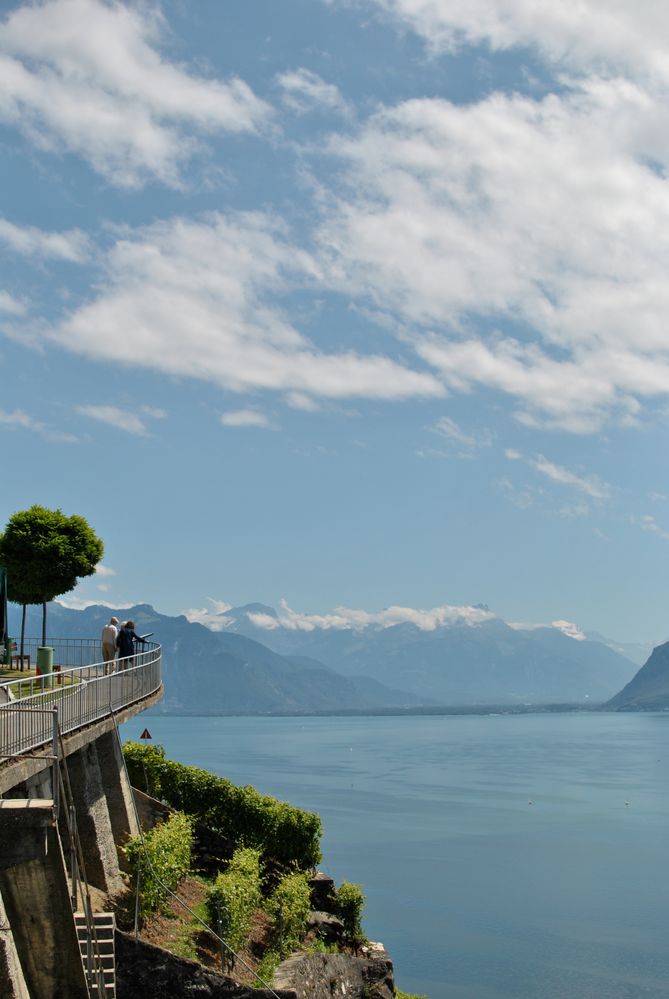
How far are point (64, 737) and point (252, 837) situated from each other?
16.8 meters

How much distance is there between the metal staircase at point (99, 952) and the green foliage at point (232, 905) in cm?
447

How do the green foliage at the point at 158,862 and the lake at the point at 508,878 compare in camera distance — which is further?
the lake at the point at 508,878

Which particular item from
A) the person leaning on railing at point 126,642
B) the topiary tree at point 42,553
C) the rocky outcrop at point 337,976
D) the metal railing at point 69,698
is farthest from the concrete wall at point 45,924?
the topiary tree at point 42,553

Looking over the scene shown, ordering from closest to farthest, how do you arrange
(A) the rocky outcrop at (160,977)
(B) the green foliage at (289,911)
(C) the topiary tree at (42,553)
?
1. (A) the rocky outcrop at (160,977)
2. (B) the green foliage at (289,911)
3. (C) the topiary tree at (42,553)

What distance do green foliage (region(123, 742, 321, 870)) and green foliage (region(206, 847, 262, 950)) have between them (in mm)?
6002

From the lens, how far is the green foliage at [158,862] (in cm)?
2806

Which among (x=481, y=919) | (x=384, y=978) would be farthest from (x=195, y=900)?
(x=481, y=919)

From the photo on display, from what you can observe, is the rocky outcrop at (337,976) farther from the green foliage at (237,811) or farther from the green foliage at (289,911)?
the green foliage at (237,811)

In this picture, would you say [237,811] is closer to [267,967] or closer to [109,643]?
[267,967]

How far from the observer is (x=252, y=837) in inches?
1484

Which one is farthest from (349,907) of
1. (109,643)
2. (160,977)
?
(109,643)

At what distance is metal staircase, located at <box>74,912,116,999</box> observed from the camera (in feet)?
69.4

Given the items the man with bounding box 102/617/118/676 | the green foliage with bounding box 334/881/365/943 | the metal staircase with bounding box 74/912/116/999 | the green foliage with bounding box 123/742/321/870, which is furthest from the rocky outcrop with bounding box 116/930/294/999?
the green foliage with bounding box 123/742/321/870

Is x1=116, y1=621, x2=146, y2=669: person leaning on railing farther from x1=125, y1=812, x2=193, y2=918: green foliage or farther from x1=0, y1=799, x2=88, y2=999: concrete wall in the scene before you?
x1=0, y1=799, x2=88, y2=999: concrete wall
